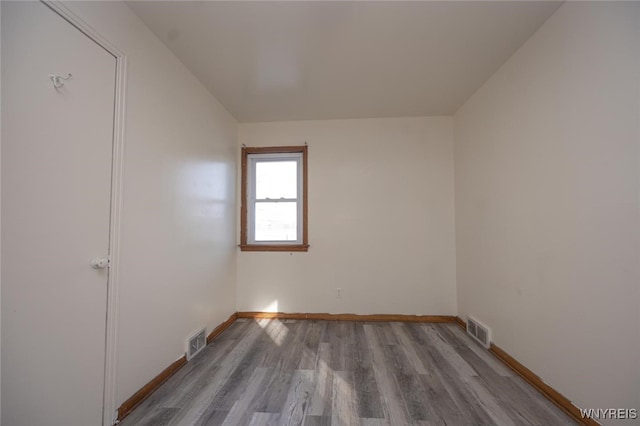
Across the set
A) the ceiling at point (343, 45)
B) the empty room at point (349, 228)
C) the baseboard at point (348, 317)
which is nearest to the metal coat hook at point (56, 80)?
the empty room at point (349, 228)

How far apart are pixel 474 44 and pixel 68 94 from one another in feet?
8.30

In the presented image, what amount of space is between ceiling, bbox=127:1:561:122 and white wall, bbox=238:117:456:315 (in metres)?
0.47

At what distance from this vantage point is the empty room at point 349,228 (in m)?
1.09

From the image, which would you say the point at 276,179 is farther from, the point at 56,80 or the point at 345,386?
the point at 345,386

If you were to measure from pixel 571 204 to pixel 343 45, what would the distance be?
183 cm

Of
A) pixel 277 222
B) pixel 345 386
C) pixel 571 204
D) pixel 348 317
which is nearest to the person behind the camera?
pixel 571 204

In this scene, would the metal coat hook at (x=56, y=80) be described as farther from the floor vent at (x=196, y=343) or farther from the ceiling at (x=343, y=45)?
the floor vent at (x=196, y=343)

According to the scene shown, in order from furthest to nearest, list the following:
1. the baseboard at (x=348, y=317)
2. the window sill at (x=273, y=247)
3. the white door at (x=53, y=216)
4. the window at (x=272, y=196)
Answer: the window at (x=272, y=196) < the window sill at (x=273, y=247) < the baseboard at (x=348, y=317) < the white door at (x=53, y=216)

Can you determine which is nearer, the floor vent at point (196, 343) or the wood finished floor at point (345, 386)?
the wood finished floor at point (345, 386)

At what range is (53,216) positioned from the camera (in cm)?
Result: 108

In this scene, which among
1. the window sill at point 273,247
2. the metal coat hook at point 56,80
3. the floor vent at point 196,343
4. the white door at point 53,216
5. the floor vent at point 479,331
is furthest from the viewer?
the window sill at point 273,247

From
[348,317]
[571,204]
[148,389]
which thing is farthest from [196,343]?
[571,204]

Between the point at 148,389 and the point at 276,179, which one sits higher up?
the point at 276,179

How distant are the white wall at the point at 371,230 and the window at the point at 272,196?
18 cm
